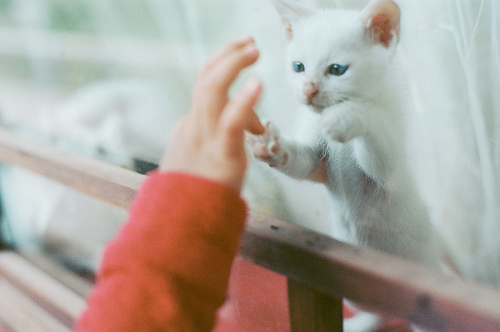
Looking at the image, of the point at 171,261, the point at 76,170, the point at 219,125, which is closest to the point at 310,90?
the point at 219,125

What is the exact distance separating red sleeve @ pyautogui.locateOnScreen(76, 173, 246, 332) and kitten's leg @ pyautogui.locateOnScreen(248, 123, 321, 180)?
0.12 m

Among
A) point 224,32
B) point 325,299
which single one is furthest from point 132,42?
point 325,299

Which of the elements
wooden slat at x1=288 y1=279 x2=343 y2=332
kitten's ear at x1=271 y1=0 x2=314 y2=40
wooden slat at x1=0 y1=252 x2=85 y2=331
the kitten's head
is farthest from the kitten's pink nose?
wooden slat at x1=0 y1=252 x2=85 y2=331

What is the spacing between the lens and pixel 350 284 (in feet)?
1.50

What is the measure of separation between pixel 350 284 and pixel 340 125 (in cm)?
17

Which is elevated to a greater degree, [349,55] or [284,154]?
[349,55]

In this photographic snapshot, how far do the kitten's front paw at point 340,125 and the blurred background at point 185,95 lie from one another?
0.38 feet

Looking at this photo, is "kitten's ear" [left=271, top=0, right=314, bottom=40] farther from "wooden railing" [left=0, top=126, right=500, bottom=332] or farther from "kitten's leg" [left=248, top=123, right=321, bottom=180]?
"wooden railing" [left=0, top=126, right=500, bottom=332]

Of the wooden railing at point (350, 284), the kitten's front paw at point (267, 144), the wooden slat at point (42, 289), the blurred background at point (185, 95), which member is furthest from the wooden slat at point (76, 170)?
the wooden slat at point (42, 289)

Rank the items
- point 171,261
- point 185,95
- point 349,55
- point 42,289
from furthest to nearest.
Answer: point 42,289
point 185,95
point 349,55
point 171,261

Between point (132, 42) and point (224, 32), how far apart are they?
0.81ft

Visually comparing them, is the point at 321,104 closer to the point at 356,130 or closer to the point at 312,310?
the point at 356,130

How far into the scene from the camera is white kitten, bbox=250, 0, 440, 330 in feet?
1.54

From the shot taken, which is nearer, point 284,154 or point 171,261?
point 171,261
